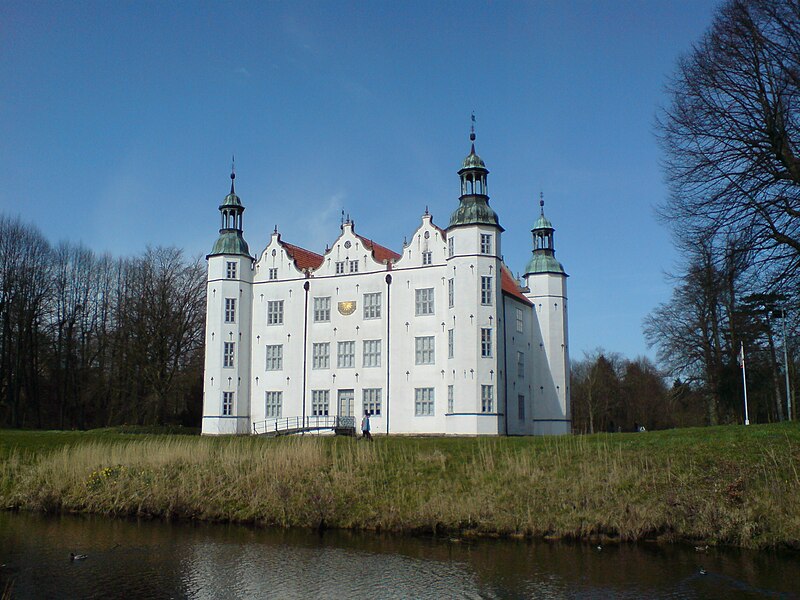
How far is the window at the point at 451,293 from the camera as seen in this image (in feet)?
127

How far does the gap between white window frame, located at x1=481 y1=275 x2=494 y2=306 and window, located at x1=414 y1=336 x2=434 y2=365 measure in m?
3.52

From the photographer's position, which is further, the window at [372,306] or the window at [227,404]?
the window at [227,404]

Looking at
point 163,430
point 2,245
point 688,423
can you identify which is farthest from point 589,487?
point 688,423

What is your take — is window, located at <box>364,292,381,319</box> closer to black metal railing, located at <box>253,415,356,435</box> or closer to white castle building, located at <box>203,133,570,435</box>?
white castle building, located at <box>203,133,570,435</box>

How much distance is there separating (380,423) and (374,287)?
7.18 meters

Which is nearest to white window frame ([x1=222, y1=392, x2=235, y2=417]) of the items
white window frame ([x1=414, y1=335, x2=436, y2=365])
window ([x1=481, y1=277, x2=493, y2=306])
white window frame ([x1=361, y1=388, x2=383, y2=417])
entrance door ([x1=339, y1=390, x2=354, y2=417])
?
entrance door ([x1=339, y1=390, x2=354, y2=417])

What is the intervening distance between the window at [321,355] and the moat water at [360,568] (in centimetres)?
2397

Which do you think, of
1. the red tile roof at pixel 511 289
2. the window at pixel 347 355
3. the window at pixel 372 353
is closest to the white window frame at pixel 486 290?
the red tile roof at pixel 511 289

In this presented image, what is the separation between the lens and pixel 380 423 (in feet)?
132

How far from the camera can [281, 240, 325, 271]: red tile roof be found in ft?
146

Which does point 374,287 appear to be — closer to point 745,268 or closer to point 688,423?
point 745,268

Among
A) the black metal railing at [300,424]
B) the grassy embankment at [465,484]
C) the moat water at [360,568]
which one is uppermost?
the black metal railing at [300,424]

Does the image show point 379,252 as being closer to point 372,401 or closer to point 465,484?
point 372,401

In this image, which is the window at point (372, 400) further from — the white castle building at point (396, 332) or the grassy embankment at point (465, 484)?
the grassy embankment at point (465, 484)
